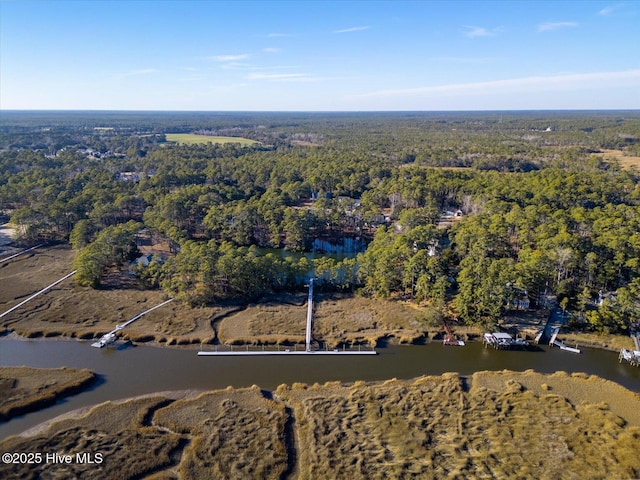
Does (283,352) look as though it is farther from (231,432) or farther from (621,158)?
(621,158)

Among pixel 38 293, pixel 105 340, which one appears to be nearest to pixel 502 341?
pixel 105 340

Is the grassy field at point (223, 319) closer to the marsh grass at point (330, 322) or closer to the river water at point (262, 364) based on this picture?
the marsh grass at point (330, 322)

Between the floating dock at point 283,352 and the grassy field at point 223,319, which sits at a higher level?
the grassy field at point 223,319

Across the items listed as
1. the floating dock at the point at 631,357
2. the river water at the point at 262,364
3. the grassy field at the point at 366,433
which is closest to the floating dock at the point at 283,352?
the river water at the point at 262,364

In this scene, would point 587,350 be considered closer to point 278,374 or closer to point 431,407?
point 431,407

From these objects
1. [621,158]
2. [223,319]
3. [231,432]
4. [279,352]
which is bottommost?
[231,432]

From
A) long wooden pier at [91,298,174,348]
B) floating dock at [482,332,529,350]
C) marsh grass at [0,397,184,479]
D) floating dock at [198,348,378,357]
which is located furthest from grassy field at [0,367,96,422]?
floating dock at [482,332,529,350]
